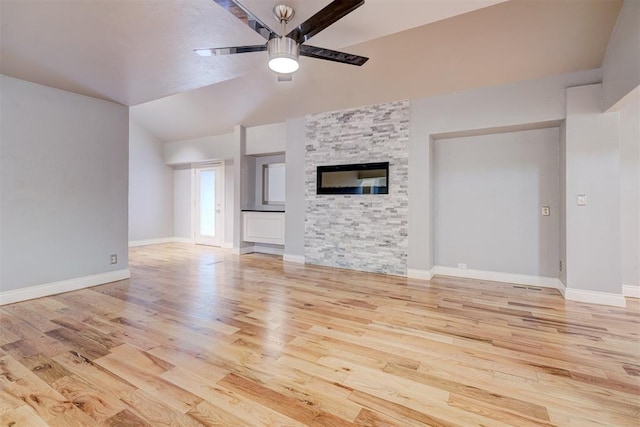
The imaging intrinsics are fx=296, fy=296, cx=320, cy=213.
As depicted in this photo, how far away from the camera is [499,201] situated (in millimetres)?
4266

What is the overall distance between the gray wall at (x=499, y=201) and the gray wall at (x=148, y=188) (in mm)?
7037

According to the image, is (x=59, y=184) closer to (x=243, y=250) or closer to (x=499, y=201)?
(x=243, y=250)

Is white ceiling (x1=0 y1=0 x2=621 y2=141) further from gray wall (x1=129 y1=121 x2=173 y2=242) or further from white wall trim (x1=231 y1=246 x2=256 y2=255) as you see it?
gray wall (x1=129 y1=121 x2=173 y2=242)

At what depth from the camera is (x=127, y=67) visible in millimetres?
3100

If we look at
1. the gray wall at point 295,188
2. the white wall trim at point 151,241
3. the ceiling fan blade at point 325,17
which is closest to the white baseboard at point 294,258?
the gray wall at point 295,188

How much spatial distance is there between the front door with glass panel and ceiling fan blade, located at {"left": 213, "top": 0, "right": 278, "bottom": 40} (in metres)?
5.68

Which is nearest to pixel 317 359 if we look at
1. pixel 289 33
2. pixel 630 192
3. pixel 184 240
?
Result: pixel 289 33

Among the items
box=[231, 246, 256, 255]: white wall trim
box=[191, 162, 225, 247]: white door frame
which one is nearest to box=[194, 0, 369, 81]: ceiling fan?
box=[231, 246, 256, 255]: white wall trim

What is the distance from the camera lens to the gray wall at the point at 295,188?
18.2 feet

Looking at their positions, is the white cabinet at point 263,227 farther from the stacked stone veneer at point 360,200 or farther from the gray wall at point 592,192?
the gray wall at point 592,192

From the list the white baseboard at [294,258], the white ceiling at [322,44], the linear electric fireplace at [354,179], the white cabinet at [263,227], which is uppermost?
the white ceiling at [322,44]

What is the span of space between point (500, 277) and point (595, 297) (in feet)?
3.46

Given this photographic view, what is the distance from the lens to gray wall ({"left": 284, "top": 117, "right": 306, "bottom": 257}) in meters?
5.55

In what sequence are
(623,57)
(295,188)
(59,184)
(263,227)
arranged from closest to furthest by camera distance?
(623,57)
(59,184)
(295,188)
(263,227)
